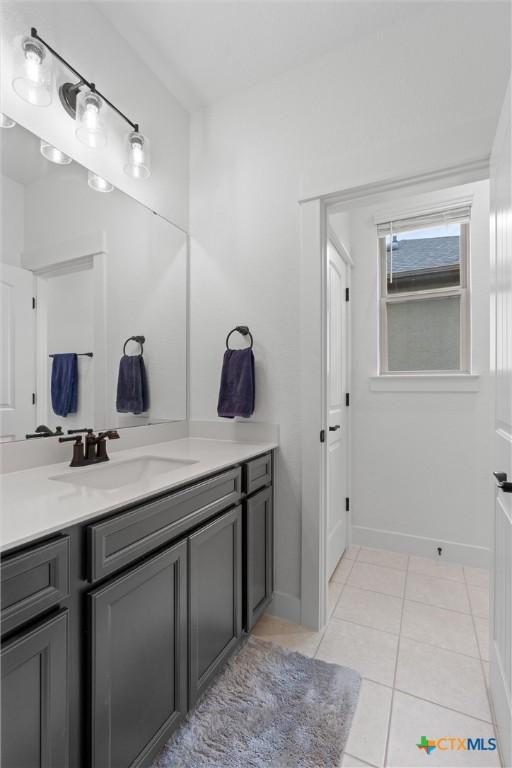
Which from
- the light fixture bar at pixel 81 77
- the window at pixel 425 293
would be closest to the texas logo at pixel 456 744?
the window at pixel 425 293

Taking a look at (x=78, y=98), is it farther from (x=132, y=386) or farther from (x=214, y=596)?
(x=214, y=596)

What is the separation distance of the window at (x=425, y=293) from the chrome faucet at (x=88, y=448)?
6.65ft

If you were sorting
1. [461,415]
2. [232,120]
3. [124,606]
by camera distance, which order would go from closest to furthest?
[124,606] → [232,120] → [461,415]

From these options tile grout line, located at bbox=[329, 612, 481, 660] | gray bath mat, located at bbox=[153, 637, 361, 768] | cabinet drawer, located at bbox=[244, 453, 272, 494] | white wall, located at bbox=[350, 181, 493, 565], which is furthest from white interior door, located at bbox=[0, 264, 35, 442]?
white wall, located at bbox=[350, 181, 493, 565]

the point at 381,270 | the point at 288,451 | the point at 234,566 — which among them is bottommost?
the point at 234,566

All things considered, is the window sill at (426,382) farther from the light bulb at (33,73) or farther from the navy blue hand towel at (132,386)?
the light bulb at (33,73)

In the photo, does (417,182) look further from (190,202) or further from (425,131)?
(190,202)

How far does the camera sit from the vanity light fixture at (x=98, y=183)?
1605 mm

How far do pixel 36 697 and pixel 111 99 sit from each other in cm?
220

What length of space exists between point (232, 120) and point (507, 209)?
5.25 ft

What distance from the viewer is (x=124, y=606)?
99 cm

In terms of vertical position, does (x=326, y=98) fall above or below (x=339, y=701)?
above

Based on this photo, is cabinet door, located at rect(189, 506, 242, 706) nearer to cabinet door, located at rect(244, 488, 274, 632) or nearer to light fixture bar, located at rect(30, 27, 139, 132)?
cabinet door, located at rect(244, 488, 274, 632)

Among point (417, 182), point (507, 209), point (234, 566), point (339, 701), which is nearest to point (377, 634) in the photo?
point (339, 701)
